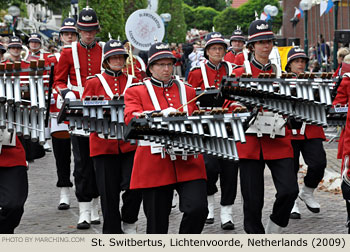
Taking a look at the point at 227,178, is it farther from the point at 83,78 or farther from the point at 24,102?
the point at 24,102

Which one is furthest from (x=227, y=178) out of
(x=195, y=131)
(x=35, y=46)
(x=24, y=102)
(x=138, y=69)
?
(x=35, y=46)

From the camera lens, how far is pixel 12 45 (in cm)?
1405

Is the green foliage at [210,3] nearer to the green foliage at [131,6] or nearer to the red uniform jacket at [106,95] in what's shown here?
the green foliage at [131,6]

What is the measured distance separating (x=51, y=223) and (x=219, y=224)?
2045mm

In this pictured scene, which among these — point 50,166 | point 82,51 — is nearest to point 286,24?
point 50,166

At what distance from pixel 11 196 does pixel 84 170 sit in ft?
8.14

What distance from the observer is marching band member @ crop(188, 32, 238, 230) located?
956cm

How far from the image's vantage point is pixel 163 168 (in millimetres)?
6910

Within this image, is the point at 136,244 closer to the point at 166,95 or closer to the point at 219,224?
the point at 166,95

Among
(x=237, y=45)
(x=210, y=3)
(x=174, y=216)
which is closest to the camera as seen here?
(x=174, y=216)

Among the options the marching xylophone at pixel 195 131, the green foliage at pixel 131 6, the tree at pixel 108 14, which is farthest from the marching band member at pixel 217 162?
the green foliage at pixel 131 6

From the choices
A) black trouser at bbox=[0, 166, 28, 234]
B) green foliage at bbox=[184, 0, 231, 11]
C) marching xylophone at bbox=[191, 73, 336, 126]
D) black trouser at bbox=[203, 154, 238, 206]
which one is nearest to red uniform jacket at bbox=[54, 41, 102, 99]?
black trouser at bbox=[203, 154, 238, 206]

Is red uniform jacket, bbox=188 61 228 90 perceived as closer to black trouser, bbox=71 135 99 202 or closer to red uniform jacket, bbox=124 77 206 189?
black trouser, bbox=71 135 99 202

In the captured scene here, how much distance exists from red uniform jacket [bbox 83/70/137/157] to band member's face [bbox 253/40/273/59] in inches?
57.8
